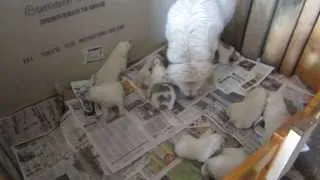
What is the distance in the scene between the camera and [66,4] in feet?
2.79

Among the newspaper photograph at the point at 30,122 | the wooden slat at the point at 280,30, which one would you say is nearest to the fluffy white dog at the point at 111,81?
the newspaper photograph at the point at 30,122

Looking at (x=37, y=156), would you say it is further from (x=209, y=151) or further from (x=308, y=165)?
(x=308, y=165)

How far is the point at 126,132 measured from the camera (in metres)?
0.91

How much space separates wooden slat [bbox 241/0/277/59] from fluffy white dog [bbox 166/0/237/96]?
71mm

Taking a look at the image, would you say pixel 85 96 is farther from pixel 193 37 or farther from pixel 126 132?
pixel 193 37

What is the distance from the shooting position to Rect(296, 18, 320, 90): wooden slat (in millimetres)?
943

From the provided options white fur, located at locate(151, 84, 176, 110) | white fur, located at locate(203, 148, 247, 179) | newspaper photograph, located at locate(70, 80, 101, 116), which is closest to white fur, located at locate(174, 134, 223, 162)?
white fur, located at locate(203, 148, 247, 179)

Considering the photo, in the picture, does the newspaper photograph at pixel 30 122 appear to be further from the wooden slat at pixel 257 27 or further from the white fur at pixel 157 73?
the wooden slat at pixel 257 27

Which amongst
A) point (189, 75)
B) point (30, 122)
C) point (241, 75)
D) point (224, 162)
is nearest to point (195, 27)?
point (189, 75)

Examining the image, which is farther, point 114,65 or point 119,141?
point 114,65

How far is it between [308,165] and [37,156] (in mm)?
655

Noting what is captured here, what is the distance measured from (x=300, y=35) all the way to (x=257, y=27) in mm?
122

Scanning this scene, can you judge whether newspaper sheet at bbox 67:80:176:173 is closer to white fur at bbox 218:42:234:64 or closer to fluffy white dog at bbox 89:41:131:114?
fluffy white dog at bbox 89:41:131:114

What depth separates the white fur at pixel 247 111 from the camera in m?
0.91
